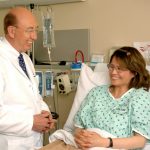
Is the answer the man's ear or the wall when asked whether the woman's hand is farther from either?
the wall

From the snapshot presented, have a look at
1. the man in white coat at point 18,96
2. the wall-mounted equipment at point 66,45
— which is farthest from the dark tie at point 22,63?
the wall-mounted equipment at point 66,45

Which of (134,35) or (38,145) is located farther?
(134,35)

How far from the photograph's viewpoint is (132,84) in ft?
6.39

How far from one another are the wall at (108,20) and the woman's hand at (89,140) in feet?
3.50

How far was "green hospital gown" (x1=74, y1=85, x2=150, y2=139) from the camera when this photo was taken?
5.82 ft

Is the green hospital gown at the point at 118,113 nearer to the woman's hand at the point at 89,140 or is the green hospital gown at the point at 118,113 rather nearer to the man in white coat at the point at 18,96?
the woman's hand at the point at 89,140

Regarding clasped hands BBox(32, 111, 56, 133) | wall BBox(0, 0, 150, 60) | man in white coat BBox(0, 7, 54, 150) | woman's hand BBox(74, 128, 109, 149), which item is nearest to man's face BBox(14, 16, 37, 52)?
man in white coat BBox(0, 7, 54, 150)

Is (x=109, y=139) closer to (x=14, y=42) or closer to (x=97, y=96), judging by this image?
(x=97, y=96)

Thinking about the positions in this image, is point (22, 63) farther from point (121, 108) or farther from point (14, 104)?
point (121, 108)

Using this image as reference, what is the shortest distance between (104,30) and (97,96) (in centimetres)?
86

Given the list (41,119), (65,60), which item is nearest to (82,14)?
(65,60)

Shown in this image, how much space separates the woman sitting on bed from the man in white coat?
0.31m

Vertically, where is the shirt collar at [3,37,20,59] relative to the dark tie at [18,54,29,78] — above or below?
above

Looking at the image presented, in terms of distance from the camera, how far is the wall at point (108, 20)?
2465 mm
